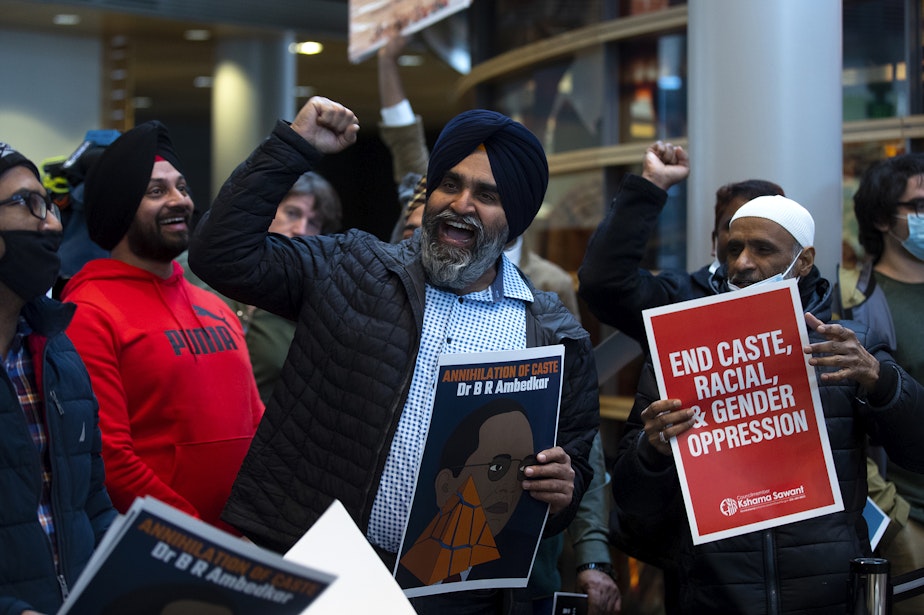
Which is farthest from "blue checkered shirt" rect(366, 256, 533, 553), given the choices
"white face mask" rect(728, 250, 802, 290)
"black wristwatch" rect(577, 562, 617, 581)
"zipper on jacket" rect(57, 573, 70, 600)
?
"black wristwatch" rect(577, 562, 617, 581)

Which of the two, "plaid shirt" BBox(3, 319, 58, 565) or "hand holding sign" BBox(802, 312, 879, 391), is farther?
"hand holding sign" BBox(802, 312, 879, 391)

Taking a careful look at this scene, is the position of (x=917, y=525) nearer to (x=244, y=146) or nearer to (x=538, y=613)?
(x=538, y=613)

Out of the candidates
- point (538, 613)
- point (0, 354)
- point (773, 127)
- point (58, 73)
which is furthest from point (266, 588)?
point (58, 73)

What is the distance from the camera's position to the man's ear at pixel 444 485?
8.39ft

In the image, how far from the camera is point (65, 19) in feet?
39.3

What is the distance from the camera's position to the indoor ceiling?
39.3 feet

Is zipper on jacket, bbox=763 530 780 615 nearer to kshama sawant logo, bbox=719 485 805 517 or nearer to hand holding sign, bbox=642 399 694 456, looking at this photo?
kshama sawant logo, bbox=719 485 805 517

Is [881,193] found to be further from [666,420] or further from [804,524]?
[666,420]

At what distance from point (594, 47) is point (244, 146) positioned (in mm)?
7623

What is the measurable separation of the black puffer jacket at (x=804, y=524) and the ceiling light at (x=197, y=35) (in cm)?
1109

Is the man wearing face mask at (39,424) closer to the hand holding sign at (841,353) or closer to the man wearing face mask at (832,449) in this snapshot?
the man wearing face mask at (832,449)

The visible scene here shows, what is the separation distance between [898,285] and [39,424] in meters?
2.73

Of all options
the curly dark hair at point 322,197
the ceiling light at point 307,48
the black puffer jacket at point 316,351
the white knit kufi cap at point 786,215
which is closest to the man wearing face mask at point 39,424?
the black puffer jacket at point 316,351

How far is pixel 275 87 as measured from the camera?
13430 mm
